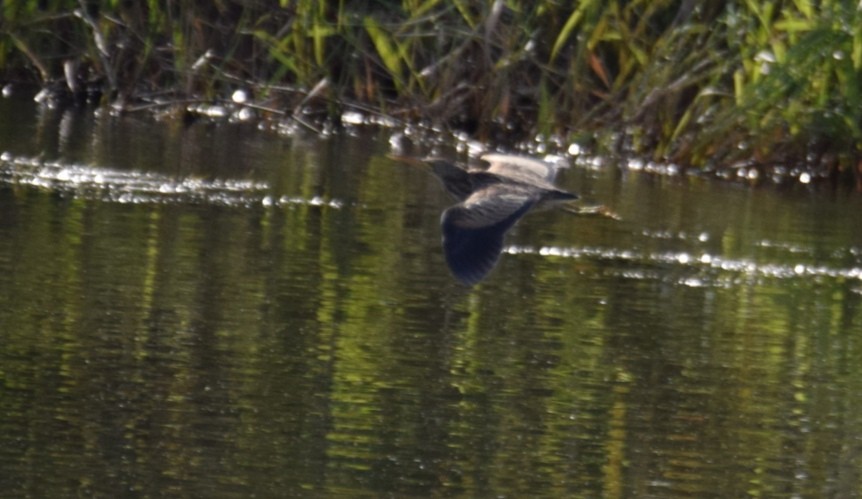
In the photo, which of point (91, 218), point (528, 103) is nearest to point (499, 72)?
point (528, 103)

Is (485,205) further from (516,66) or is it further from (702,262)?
(516,66)

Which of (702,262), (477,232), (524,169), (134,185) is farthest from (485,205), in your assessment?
(134,185)

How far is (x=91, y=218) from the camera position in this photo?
8.52 meters

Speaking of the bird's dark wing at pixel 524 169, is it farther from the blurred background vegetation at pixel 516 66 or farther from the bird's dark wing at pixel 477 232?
the blurred background vegetation at pixel 516 66

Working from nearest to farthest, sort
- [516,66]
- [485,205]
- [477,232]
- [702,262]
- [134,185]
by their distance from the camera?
1. [477,232]
2. [485,205]
3. [702,262]
4. [134,185]
5. [516,66]

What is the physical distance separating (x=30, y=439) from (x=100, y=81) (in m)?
7.54

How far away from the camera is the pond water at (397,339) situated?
5.30 meters

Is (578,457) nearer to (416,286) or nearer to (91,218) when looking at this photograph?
(416,286)

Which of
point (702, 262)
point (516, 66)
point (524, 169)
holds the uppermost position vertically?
point (516, 66)

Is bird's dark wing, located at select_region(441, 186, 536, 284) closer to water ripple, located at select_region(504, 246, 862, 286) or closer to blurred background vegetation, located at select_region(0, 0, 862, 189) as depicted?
water ripple, located at select_region(504, 246, 862, 286)

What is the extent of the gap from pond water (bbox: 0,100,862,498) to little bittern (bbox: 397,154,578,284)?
0.40 meters

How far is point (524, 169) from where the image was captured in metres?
7.47

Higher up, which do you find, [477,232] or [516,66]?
[516,66]

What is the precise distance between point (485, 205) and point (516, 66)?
5.49 meters
